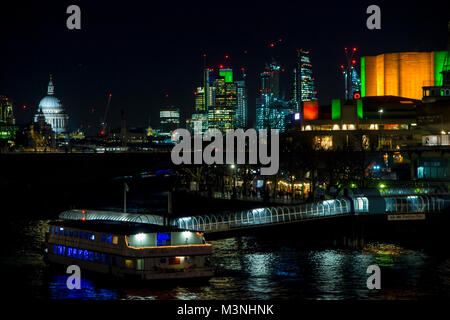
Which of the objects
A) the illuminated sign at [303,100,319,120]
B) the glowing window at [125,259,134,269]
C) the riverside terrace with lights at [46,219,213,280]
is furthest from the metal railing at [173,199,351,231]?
the illuminated sign at [303,100,319,120]

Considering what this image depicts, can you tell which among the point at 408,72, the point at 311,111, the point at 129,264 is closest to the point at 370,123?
the point at 311,111

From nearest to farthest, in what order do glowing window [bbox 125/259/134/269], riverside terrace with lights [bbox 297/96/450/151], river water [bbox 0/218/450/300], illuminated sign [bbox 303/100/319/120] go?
river water [bbox 0/218/450/300]
glowing window [bbox 125/259/134/269]
riverside terrace with lights [bbox 297/96/450/151]
illuminated sign [bbox 303/100/319/120]

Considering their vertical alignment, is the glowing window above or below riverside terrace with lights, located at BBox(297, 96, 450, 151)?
below

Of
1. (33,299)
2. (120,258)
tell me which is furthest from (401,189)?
(33,299)

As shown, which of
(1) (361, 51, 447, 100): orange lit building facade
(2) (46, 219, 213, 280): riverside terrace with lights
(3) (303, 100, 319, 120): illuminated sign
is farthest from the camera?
(1) (361, 51, 447, 100): orange lit building facade

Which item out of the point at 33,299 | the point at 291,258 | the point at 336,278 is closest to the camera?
the point at 33,299

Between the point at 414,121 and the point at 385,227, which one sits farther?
the point at 414,121

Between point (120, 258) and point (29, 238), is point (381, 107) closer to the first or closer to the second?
point (29, 238)

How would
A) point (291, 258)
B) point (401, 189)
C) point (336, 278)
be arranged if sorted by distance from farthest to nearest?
point (401, 189) < point (291, 258) < point (336, 278)

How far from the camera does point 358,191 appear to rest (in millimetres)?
65250

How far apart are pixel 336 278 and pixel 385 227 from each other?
19233 millimetres

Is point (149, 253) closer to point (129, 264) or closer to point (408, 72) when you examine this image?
point (129, 264)

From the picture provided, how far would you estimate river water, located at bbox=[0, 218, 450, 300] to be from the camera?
39031 mm

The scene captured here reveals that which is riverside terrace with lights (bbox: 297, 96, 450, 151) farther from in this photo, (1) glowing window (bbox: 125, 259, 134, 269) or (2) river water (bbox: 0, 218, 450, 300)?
(1) glowing window (bbox: 125, 259, 134, 269)
